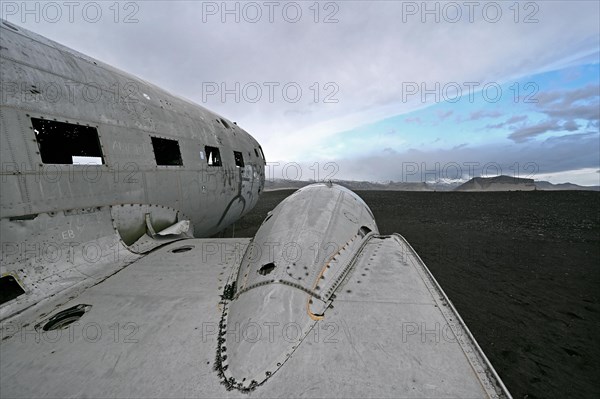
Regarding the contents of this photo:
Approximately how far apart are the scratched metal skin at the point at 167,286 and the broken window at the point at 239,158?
3.10 m

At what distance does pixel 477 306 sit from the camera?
23.9 feet

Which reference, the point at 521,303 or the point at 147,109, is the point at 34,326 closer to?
the point at 147,109

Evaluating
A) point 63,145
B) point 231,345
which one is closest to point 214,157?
point 63,145

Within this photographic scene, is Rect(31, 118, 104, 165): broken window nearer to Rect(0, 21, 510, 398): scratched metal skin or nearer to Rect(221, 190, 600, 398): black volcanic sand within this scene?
Rect(0, 21, 510, 398): scratched metal skin

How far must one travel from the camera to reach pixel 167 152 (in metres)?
6.71

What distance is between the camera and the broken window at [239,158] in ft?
Answer: 30.3

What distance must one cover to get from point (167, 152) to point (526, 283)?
11.5 m

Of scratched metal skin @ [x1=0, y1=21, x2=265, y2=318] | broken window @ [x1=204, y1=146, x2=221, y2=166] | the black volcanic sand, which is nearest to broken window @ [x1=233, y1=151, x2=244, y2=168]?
broken window @ [x1=204, y1=146, x2=221, y2=166]

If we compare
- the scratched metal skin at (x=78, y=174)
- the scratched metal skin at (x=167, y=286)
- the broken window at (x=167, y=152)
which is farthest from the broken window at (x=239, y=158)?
the scratched metal skin at (x=167, y=286)

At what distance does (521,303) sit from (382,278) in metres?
6.80

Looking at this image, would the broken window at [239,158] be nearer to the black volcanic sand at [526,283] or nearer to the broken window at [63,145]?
the broken window at [63,145]

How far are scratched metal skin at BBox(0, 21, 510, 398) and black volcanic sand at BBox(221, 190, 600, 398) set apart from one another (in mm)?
3704

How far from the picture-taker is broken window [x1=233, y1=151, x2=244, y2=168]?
923 centimetres

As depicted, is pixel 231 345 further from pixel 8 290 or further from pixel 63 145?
pixel 63 145
